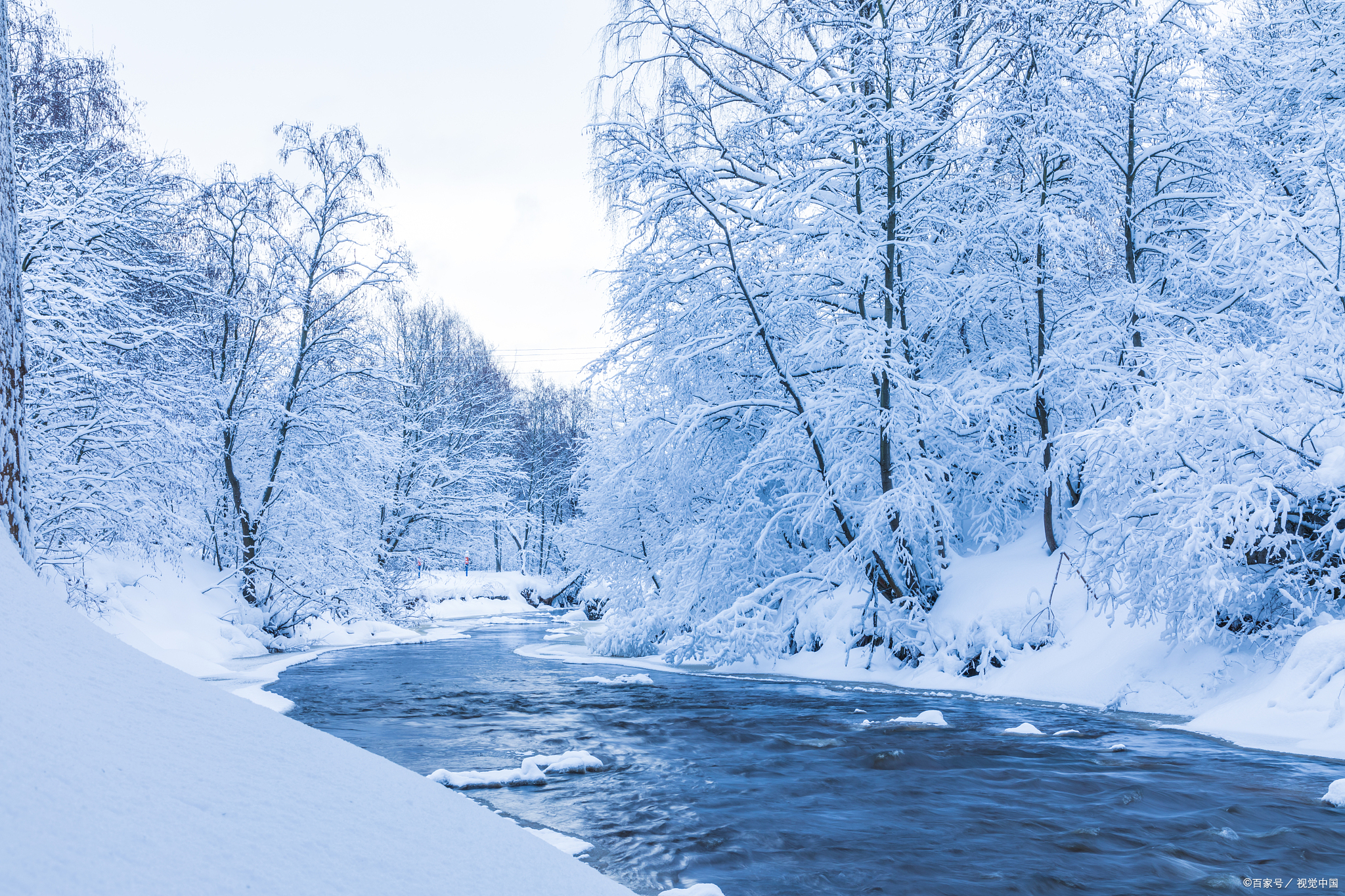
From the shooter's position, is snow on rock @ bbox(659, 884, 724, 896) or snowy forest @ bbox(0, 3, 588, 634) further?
snowy forest @ bbox(0, 3, 588, 634)

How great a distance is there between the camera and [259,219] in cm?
1848

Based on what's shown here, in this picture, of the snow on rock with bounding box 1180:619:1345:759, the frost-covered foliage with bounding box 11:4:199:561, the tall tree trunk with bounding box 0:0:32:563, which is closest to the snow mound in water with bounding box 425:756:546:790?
the tall tree trunk with bounding box 0:0:32:563

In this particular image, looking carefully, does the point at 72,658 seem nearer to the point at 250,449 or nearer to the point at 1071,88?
the point at 1071,88

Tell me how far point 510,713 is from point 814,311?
7.64 m

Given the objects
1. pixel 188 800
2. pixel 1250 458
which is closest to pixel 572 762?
pixel 188 800

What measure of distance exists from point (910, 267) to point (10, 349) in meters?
11.1

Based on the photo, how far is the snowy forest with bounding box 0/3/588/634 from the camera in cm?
1154

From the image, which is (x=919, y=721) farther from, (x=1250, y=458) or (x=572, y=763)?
(x=1250, y=458)

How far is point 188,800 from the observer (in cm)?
218

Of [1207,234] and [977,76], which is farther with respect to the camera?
[977,76]

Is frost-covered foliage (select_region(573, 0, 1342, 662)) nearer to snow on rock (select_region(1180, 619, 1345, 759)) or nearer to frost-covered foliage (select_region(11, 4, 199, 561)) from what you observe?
snow on rock (select_region(1180, 619, 1345, 759))

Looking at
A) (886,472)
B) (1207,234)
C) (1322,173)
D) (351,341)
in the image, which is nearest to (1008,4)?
(1207,234)

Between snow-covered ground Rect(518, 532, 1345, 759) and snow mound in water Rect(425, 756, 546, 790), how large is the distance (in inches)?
222

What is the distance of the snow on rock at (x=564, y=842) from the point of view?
4527 millimetres
